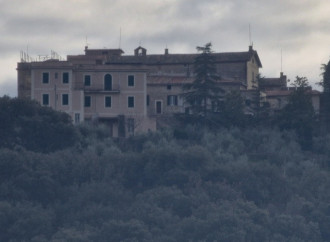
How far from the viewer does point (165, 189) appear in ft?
233

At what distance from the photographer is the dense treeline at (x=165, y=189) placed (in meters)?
67.1

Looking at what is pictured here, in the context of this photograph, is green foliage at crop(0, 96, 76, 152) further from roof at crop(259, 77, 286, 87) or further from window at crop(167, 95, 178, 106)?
roof at crop(259, 77, 286, 87)

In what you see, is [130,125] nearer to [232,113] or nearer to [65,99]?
[65,99]

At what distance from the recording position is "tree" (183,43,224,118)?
78875 millimetres

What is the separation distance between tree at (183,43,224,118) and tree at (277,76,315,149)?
12.6 ft

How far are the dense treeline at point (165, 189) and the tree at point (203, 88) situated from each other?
179cm

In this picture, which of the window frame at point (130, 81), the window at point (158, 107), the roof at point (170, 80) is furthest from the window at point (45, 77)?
the window at point (158, 107)

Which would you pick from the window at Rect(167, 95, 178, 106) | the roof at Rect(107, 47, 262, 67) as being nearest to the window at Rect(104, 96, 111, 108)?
the window at Rect(167, 95, 178, 106)

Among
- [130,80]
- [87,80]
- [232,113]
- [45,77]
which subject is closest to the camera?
[45,77]

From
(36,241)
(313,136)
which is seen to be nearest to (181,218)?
(36,241)

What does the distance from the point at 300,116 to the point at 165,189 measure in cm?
1061

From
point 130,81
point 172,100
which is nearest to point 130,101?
point 130,81

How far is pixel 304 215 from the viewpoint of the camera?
70125 millimetres

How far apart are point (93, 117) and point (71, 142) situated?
4063 millimetres
